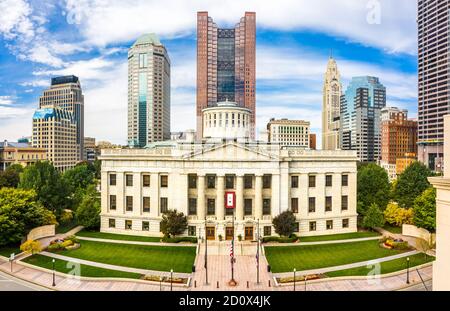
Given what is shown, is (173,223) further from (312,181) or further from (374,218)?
(374,218)

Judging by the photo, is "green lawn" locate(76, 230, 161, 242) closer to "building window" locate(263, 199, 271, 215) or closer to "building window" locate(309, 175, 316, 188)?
"building window" locate(263, 199, 271, 215)

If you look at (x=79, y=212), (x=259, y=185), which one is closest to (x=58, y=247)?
(x=79, y=212)

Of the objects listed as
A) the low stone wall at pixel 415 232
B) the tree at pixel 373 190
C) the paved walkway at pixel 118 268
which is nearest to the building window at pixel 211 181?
the paved walkway at pixel 118 268

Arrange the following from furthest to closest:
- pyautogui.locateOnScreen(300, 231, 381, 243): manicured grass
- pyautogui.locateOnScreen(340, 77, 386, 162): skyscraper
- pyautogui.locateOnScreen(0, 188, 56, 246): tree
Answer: pyautogui.locateOnScreen(340, 77, 386, 162): skyscraper < pyautogui.locateOnScreen(300, 231, 381, 243): manicured grass < pyautogui.locateOnScreen(0, 188, 56, 246): tree

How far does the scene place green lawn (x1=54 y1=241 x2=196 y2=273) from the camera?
35.1 metres

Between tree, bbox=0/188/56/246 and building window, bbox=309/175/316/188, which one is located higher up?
building window, bbox=309/175/316/188

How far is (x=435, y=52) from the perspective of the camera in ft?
262

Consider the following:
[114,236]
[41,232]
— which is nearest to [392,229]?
[114,236]

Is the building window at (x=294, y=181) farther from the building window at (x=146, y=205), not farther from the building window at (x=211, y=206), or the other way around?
the building window at (x=146, y=205)

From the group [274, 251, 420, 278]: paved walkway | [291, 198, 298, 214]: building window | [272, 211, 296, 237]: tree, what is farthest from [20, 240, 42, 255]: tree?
[291, 198, 298, 214]: building window

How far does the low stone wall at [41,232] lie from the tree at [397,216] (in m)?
54.5

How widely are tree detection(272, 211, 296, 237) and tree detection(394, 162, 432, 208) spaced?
87.2 feet
